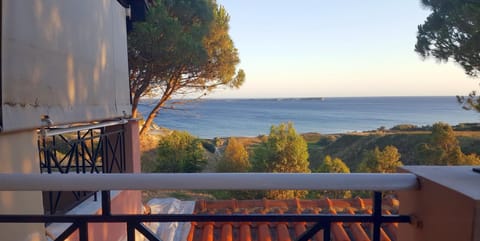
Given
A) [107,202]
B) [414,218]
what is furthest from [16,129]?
[414,218]

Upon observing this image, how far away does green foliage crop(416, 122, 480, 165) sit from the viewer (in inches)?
283

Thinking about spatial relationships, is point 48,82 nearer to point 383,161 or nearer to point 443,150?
point 383,161

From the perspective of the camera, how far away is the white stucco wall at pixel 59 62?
1815 mm

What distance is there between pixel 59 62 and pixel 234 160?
6393mm

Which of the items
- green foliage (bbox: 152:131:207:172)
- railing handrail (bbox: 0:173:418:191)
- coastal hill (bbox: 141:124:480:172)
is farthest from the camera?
A: coastal hill (bbox: 141:124:480:172)

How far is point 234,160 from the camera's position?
855cm

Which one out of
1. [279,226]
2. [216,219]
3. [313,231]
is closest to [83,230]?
[216,219]

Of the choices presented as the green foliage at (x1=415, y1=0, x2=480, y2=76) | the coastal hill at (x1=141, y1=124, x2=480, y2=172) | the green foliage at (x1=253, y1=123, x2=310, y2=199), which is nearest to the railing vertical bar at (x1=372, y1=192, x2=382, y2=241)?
the green foliage at (x1=415, y1=0, x2=480, y2=76)

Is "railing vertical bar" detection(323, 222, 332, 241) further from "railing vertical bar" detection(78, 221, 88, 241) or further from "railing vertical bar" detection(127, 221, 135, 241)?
"railing vertical bar" detection(78, 221, 88, 241)

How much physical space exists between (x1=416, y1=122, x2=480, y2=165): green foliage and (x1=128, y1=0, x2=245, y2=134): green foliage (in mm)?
4928

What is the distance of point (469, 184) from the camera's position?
809 millimetres

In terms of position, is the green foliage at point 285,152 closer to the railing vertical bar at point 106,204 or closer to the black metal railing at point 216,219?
the black metal railing at point 216,219

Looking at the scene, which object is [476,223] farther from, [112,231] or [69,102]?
[112,231]

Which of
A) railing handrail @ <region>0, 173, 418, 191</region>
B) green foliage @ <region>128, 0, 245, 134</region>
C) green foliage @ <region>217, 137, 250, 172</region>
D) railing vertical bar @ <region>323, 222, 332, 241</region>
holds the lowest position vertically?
green foliage @ <region>217, 137, 250, 172</region>
